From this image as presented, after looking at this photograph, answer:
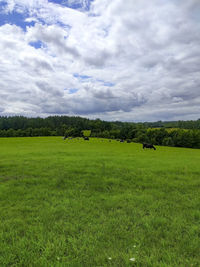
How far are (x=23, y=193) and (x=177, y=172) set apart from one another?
1037 centimetres

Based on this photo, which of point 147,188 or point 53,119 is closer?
point 147,188

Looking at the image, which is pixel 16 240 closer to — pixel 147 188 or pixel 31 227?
pixel 31 227

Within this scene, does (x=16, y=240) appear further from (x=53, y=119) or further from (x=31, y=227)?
(x=53, y=119)

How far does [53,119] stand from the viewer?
156 m

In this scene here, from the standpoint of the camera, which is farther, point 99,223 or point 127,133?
point 127,133

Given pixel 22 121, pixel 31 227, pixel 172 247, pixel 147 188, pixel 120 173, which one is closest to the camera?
pixel 172 247

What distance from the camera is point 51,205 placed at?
19.3 ft

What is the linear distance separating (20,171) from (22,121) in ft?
445

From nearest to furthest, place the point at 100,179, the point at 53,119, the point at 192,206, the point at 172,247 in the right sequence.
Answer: the point at 172,247 < the point at 192,206 < the point at 100,179 < the point at 53,119

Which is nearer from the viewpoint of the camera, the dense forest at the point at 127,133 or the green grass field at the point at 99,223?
the green grass field at the point at 99,223

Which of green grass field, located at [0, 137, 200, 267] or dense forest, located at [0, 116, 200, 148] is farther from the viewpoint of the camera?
dense forest, located at [0, 116, 200, 148]

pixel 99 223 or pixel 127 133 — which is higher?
pixel 99 223

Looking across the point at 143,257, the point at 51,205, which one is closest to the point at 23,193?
the point at 51,205

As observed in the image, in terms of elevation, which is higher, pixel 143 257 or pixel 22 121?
pixel 22 121
